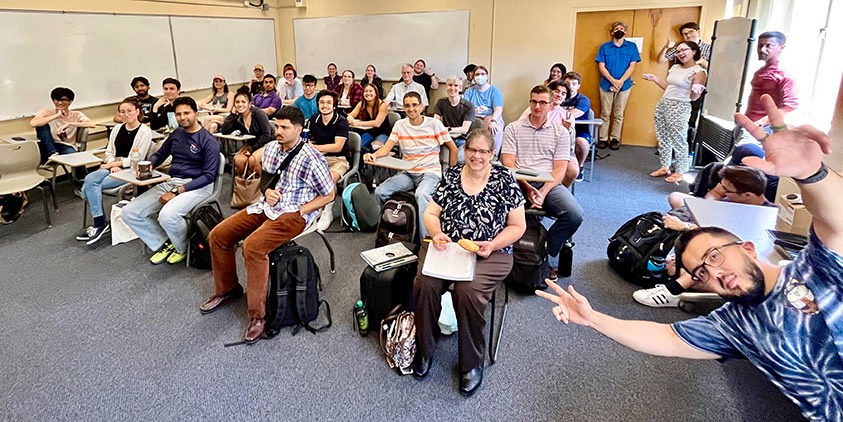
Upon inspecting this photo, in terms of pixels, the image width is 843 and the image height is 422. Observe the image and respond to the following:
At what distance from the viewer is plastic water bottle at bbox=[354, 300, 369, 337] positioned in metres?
2.56

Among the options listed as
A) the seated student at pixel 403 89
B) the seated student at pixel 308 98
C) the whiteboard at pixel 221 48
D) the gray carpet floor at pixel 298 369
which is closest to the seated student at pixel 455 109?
the seated student at pixel 403 89

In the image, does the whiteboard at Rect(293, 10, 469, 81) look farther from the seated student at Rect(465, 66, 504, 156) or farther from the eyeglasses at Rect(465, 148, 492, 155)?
the eyeglasses at Rect(465, 148, 492, 155)

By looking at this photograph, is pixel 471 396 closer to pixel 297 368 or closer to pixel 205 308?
pixel 297 368

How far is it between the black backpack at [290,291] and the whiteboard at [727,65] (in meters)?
4.44

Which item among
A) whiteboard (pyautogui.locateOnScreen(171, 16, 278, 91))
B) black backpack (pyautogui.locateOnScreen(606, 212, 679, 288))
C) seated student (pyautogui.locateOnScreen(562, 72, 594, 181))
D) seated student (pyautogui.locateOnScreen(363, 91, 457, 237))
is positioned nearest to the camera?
black backpack (pyautogui.locateOnScreen(606, 212, 679, 288))

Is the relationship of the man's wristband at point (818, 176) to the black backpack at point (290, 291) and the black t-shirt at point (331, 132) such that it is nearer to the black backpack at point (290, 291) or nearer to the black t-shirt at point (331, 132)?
the black backpack at point (290, 291)

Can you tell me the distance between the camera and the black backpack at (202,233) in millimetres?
3283

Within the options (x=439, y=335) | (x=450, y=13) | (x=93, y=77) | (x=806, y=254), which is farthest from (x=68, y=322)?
(x=450, y=13)

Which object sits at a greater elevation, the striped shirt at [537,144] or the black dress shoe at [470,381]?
the striped shirt at [537,144]

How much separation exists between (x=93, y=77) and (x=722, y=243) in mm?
6737

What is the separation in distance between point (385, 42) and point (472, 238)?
6407mm

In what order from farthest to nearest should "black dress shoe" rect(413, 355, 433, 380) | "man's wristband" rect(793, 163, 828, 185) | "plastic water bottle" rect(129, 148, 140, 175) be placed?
1. "plastic water bottle" rect(129, 148, 140, 175)
2. "black dress shoe" rect(413, 355, 433, 380)
3. "man's wristband" rect(793, 163, 828, 185)

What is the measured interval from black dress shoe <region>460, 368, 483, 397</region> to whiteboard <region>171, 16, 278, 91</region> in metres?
6.45

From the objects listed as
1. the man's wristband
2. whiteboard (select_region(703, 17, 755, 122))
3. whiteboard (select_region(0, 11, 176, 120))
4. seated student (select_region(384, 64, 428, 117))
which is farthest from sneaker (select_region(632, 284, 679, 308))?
whiteboard (select_region(0, 11, 176, 120))
